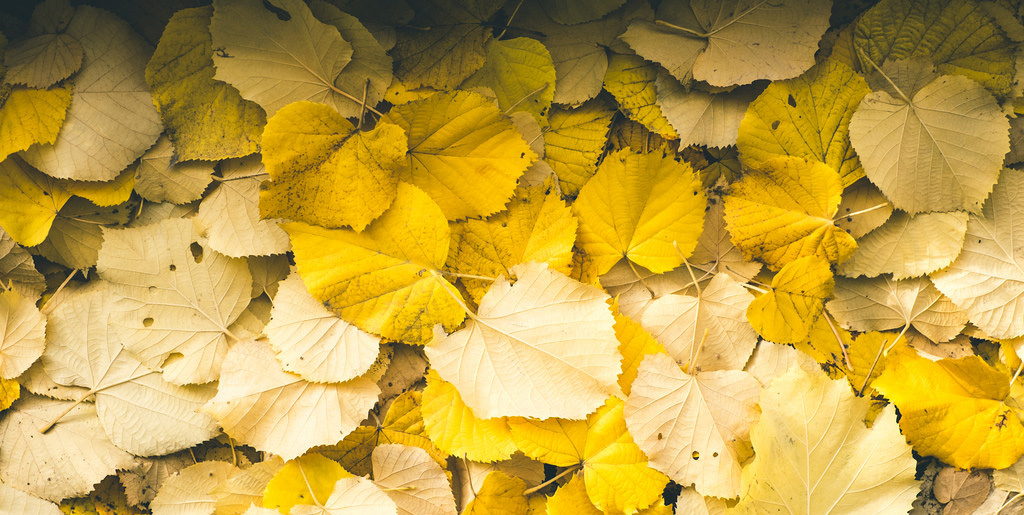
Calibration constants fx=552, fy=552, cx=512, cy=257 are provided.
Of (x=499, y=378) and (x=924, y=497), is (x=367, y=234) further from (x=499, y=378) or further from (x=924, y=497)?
(x=924, y=497)

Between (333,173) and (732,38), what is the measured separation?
560 millimetres

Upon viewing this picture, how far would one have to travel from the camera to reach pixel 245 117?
A: 753mm

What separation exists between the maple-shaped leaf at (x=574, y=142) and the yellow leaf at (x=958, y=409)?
0.50 metres

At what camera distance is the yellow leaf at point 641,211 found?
2.52 ft

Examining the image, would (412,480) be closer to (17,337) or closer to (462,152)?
(462,152)

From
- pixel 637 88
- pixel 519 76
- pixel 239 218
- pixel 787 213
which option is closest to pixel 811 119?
pixel 787 213

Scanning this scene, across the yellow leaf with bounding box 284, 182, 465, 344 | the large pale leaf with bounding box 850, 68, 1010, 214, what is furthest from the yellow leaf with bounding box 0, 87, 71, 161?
the large pale leaf with bounding box 850, 68, 1010, 214

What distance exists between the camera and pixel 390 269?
749 millimetres

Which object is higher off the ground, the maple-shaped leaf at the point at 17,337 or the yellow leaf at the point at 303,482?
the maple-shaped leaf at the point at 17,337

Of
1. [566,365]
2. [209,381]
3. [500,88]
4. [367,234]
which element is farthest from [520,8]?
[209,381]

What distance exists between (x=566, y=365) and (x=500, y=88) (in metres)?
0.40

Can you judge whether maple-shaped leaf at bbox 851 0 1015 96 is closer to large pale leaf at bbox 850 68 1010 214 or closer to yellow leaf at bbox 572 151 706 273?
large pale leaf at bbox 850 68 1010 214

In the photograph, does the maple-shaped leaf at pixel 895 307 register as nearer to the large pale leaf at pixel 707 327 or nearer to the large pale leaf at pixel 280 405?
the large pale leaf at pixel 707 327

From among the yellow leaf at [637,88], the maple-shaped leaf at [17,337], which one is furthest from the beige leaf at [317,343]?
the yellow leaf at [637,88]
